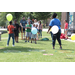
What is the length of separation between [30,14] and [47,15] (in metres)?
10.5

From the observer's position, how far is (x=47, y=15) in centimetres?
6888

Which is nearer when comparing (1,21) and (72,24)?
(72,24)

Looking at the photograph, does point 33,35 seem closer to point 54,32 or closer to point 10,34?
point 10,34

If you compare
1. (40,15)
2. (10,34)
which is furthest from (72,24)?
(40,15)

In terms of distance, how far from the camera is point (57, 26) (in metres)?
9.20

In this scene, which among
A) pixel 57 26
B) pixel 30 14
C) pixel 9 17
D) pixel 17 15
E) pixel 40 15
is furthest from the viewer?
pixel 30 14

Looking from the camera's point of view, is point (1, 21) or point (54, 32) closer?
point (54, 32)

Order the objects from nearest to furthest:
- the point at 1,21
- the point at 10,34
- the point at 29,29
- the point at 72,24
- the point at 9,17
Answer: the point at 10,34 < the point at 29,29 < the point at 9,17 < the point at 72,24 < the point at 1,21

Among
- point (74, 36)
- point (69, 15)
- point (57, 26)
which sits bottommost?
point (74, 36)

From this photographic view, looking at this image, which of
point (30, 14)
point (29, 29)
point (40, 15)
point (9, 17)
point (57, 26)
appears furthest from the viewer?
point (30, 14)

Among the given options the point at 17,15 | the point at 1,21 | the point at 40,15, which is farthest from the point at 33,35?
the point at 40,15

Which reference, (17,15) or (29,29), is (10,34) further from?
(17,15)

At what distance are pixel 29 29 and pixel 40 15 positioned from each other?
184 feet

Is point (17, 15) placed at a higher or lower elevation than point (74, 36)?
higher
